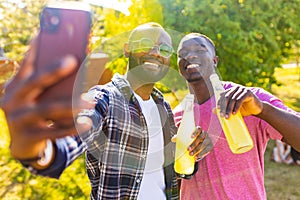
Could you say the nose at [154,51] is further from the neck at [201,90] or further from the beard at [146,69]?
the neck at [201,90]

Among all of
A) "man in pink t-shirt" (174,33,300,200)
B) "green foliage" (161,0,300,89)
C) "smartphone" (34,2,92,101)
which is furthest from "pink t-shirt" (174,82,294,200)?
"green foliage" (161,0,300,89)

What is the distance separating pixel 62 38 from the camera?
748 mm

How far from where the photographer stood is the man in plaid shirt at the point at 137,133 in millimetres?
1709

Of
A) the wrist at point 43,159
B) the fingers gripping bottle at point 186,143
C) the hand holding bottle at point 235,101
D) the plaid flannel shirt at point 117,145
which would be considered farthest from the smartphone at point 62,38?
the fingers gripping bottle at point 186,143

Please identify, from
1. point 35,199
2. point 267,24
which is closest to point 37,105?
point 35,199

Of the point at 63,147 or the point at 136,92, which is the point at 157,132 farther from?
the point at 63,147

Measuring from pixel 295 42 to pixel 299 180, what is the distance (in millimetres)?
2766

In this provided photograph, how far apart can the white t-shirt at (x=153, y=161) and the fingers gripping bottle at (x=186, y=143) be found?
0.11m

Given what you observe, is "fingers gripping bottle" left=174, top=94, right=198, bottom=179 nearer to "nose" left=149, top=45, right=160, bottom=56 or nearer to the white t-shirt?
the white t-shirt

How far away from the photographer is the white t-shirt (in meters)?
1.88

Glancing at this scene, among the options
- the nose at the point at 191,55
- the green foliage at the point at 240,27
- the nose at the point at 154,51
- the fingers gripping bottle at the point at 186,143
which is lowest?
the green foliage at the point at 240,27

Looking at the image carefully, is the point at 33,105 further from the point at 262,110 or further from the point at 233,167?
the point at 233,167

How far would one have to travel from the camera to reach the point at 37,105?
2.34 feet

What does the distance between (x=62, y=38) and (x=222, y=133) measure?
117cm
